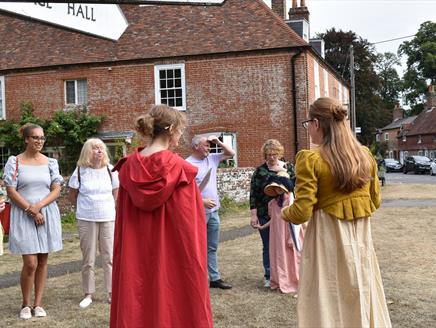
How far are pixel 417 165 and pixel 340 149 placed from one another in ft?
156

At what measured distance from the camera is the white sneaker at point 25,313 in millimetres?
5893

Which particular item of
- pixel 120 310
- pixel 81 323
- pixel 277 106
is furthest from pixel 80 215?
pixel 277 106

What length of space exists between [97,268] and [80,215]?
114 inches

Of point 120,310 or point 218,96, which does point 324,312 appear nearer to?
point 120,310

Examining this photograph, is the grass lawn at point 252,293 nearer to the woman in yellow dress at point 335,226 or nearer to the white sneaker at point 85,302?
the white sneaker at point 85,302

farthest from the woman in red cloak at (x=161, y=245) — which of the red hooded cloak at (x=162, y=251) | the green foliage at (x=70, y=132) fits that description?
the green foliage at (x=70, y=132)

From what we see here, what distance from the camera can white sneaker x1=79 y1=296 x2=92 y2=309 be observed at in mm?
6257

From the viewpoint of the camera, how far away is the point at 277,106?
2217 cm

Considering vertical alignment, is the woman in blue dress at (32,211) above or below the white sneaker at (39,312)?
above

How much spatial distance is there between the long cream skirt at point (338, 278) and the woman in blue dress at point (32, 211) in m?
3.13

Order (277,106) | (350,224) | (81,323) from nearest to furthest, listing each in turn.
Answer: (350,224), (81,323), (277,106)

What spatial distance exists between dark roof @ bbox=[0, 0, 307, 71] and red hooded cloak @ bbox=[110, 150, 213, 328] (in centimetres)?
1913

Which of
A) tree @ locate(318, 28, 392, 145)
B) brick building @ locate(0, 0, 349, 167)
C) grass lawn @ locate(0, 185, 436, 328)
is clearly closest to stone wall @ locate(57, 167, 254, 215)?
brick building @ locate(0, 0, 349, 167)

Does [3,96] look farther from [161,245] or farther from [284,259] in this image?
[161,245]
